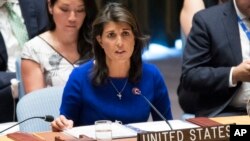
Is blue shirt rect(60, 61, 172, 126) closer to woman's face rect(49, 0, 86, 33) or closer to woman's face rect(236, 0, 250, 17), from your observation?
woman's face rect(49, 0, 86, 33)

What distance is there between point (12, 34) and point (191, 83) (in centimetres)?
129

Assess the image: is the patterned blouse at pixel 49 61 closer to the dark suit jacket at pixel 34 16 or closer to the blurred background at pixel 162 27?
the dark suit jacket at pixel 34 16

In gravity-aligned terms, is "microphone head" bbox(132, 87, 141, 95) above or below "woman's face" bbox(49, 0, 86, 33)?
below

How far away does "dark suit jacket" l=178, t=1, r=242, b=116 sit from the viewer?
121 inches

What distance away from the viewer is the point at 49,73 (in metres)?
3.39

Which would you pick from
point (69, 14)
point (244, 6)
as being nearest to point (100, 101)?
point (69, 14)

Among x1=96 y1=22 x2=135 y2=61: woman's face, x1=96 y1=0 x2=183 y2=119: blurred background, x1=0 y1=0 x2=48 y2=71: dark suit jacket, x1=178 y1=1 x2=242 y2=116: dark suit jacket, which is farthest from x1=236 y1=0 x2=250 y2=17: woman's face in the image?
x1=96 y1=0 x2=183 y2=119: blurred background

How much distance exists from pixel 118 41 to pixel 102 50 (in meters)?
0.15

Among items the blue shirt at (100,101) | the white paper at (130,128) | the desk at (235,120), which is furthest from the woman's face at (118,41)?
the desk at (235,120)

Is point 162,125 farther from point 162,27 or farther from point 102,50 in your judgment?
point 162,27

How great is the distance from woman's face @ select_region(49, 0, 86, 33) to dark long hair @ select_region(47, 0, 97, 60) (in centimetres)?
3

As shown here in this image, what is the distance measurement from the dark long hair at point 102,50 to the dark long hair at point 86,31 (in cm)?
64

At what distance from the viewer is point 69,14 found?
3.28 metres

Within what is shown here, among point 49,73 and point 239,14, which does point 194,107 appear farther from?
point 49,73
